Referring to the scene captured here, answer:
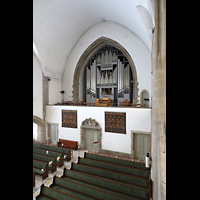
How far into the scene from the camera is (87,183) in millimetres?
6270

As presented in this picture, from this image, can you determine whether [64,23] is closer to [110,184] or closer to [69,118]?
[69,118]

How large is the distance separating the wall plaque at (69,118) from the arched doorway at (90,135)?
84 centimetres

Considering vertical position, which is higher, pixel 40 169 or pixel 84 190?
pixel 84 190

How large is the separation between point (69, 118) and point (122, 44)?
742cm

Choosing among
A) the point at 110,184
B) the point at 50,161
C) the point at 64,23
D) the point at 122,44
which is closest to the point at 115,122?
the point at 50,161

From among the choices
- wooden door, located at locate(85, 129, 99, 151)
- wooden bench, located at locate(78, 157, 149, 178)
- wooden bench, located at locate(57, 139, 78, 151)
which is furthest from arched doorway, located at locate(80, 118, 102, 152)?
wooden bench, located at locate(78, 157, 149, 178)

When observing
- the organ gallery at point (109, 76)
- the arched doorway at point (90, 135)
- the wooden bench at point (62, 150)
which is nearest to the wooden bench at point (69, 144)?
the arched doorway at point (90, 135)

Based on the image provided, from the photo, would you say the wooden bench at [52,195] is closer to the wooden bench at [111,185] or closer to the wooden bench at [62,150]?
the wooden bench at [111,185]

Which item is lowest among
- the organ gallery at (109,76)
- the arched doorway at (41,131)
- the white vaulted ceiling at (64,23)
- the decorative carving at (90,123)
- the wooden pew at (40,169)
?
the wooden pew at (40,169)

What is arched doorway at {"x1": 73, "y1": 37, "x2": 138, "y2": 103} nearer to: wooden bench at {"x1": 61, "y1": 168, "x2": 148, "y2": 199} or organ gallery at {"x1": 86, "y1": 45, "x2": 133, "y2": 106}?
organ gallery at {"x1": 86, "y1": 45, "x2": 133, "y2": 106}

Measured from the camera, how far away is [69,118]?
11945 millimetres

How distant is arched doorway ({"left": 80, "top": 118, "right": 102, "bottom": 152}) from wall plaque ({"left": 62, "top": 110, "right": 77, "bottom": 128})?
32.9 inches

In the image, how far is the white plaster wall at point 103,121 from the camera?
9.46 meters

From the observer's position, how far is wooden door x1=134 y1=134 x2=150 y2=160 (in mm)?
9570
